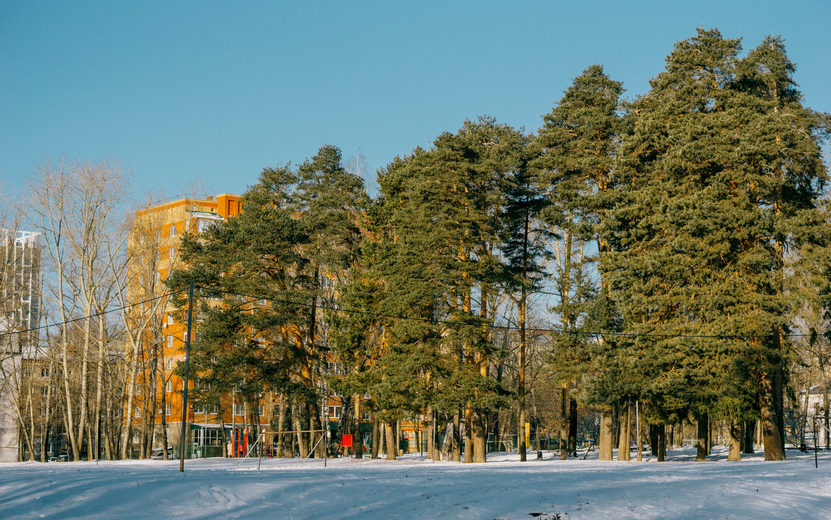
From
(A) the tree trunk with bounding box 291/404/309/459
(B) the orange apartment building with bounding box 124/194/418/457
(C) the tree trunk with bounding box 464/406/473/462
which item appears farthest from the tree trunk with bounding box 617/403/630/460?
(A) the tree trunk with bounding box 291/404/309/459

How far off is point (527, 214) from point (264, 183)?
17525 mm

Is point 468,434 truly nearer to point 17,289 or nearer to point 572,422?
point 572,422

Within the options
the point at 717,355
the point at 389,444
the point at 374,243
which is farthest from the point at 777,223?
the point at 389,444

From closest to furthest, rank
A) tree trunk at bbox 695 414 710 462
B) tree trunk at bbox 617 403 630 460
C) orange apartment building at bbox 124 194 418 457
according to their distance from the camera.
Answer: tree trunk at bbox 617 403 630 460, tree trunk at bbox 695 414 710 462, orange apartment building at bbox 124 194 418 457

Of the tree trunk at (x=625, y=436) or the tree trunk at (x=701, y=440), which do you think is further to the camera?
the tree trunk at (x=701, y=440)

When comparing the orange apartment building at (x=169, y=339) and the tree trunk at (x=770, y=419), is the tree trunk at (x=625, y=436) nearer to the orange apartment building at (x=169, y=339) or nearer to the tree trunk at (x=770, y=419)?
the tree trunk at (x=770, y=419)

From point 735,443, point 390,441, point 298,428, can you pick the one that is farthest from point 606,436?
point 298,428

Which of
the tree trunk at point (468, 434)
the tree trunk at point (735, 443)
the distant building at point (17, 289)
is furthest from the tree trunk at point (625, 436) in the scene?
the distant building at point (17, 289)

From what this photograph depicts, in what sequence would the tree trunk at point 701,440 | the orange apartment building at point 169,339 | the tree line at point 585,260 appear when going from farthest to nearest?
the orange apartment building at point 169,339 < the tree trunk at point 701,440 < the tree line at point 585,260

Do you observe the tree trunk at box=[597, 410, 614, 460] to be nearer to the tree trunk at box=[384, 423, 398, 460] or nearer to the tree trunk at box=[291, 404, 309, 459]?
the tree trunk at box=[384, 423, 398, 460]

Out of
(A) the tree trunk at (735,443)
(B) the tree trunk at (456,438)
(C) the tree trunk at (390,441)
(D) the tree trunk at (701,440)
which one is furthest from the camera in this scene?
(C) the tree trunk at (390,441)

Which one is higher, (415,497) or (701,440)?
(415,497)

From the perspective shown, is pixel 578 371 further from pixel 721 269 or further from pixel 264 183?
pixel 264 183

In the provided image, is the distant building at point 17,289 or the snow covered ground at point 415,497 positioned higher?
the distant building at point 17,289
